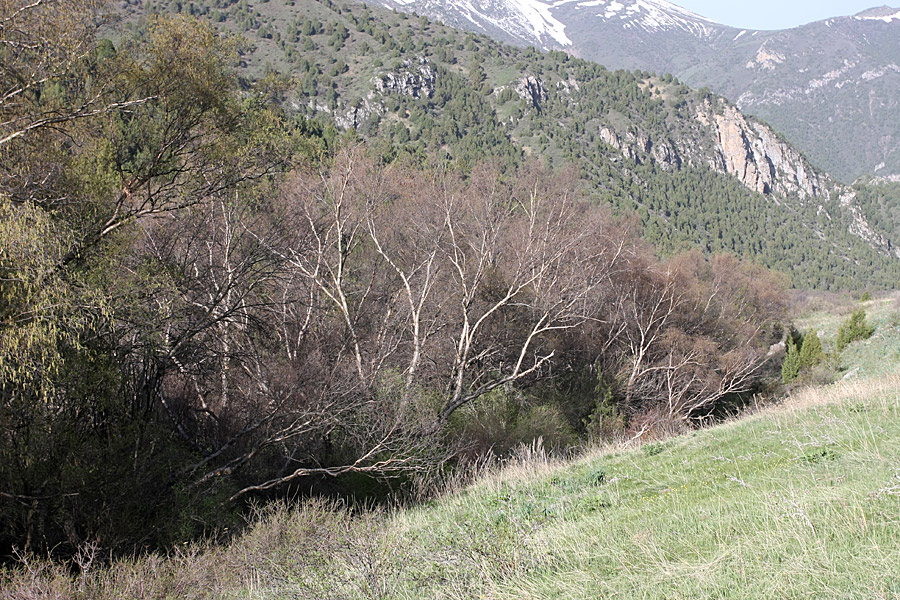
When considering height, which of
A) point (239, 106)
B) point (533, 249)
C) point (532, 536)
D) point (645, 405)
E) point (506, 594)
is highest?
point (239, 106)

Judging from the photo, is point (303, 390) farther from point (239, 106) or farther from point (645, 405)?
point (645, 405)

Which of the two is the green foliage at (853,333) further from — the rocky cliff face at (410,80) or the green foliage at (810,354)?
the rocky cliff face at (410,80)

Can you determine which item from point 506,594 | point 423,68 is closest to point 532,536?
point 506,594

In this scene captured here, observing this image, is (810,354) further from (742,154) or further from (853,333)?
(742,154)

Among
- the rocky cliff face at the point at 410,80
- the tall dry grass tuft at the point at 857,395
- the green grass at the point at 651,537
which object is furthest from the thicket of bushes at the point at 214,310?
the rocky cliff face at the point at 410,80

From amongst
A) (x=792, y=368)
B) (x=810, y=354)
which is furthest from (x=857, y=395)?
(x=810, y=354)

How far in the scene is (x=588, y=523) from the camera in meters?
5.26

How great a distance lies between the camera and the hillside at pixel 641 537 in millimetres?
3494

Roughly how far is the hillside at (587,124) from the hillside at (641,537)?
65153mm

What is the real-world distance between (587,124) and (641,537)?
4824 inches

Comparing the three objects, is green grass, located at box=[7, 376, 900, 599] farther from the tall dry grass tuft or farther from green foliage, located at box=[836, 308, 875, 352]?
green foliage, located at box=[836, 308, 875, 352]

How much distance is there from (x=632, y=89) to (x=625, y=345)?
419 ft

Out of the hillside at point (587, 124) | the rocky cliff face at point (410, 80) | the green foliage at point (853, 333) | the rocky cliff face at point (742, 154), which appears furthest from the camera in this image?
the rocky cliff face at point (742, 154)

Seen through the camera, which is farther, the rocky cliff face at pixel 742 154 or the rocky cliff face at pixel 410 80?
the rocky cliff face at pixel 742 154
